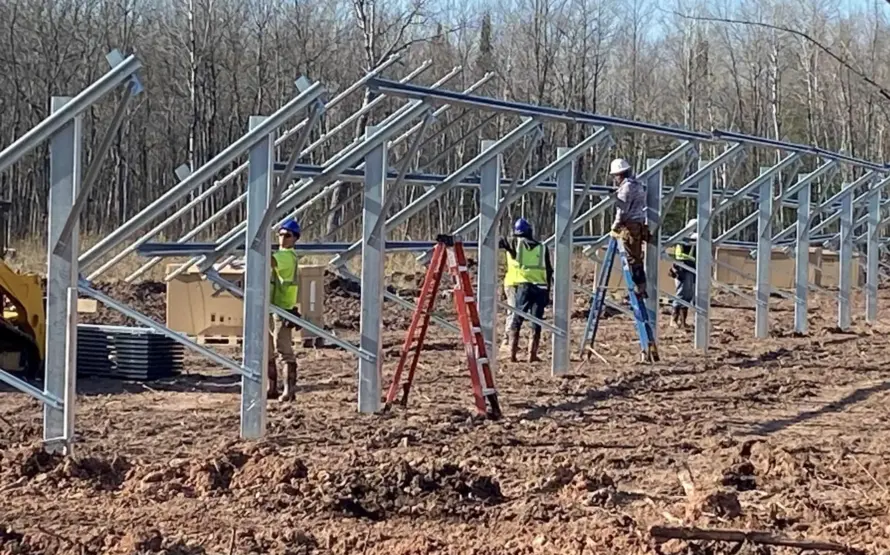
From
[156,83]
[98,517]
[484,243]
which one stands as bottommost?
[98,517]

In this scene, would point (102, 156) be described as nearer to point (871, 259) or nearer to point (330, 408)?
point (330, 408)

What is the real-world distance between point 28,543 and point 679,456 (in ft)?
14.6

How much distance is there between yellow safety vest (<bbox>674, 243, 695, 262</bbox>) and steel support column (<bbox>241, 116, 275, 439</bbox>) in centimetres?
1015

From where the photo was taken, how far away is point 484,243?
1159 centimetres

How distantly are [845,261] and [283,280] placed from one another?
12467 millimetres

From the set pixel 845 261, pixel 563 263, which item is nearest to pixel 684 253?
pixel 845 261

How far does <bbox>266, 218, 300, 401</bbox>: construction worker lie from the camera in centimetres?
1056

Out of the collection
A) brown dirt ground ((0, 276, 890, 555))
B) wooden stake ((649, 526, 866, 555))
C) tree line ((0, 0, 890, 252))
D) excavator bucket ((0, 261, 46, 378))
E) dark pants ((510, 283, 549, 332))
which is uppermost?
tree line ((0, 0, 890, 252))

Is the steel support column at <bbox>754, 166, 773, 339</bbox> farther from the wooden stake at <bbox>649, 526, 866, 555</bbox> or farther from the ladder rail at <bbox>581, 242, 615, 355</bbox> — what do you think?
the wooden stake at <bbox>649, 526, 866, 555</bbox>

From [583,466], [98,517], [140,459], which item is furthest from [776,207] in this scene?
[98,517]

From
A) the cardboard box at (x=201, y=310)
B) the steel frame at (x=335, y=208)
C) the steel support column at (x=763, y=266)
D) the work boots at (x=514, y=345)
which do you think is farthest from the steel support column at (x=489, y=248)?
the steel support column at (x=763, y=266)

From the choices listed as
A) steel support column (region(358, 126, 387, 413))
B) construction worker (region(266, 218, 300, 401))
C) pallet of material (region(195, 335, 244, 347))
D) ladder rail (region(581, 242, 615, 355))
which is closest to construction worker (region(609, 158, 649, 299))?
ladder rail (region(581, 242, 615, 355))

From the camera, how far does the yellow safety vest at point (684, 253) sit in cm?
1856

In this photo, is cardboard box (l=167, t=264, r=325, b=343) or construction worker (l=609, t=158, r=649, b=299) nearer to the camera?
construction worker (l=609, t=158, r=649, b=299)
